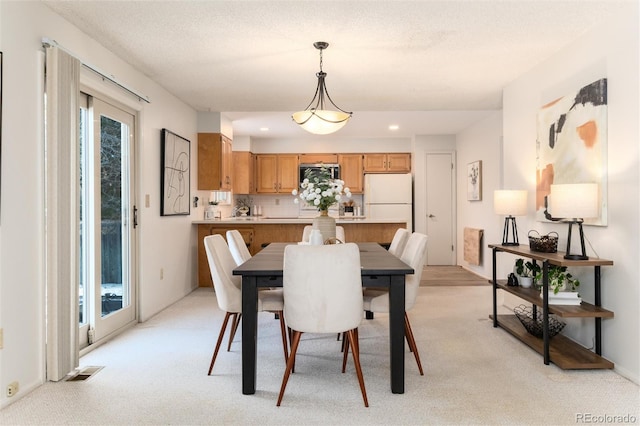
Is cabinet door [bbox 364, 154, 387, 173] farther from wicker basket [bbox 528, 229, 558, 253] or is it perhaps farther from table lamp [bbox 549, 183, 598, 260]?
table lamp [bbox 549, 183, 598, 260]

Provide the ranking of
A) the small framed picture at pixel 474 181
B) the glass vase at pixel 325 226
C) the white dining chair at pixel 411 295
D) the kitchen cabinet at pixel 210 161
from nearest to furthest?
the white dining chair at pixel 411 295 → the glass vase at pixel 325 226 → the kitchen cabinet at pixel 210 161 → the small framed picture at pixel 474 181

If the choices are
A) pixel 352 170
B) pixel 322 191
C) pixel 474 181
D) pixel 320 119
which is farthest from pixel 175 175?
pixel 474 181

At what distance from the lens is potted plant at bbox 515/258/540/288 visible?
3.50 metres

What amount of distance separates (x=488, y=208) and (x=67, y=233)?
17.8ft

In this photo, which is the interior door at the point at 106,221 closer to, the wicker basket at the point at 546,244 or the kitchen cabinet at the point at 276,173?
the wicker basket at the point at 546,244

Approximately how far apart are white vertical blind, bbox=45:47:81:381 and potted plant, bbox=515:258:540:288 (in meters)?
3.36

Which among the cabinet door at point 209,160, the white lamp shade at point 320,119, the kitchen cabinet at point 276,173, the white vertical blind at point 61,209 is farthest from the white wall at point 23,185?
the kitchen cabinet at point 276,173

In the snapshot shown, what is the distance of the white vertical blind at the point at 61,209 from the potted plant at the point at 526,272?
336 centimetres

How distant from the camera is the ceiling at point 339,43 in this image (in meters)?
2.67

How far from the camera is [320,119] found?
351cm

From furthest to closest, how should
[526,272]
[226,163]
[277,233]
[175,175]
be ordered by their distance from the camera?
1. [226,163]
2. [277,233]
3. [175,175]
4. [526,272]

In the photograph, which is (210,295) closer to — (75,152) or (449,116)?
(75,152)

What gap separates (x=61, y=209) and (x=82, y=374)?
3.45 ft

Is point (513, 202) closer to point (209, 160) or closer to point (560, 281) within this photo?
point (560, 281)
